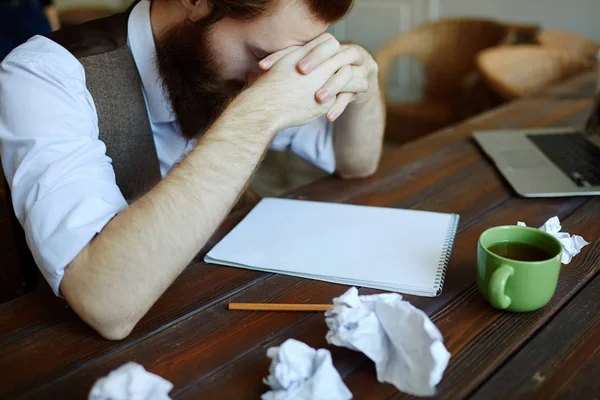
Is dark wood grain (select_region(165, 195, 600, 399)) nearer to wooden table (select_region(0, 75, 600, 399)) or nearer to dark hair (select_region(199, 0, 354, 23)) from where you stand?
Result: wooden table (select_region(0, 75, 600, 399))

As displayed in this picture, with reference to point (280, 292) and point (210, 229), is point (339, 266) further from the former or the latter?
point (210, 229)

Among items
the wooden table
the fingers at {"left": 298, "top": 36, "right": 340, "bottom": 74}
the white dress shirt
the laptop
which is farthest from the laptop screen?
the white dress shirt

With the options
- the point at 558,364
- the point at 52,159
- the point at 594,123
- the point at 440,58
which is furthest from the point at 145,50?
the point at 440,58

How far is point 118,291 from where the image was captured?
30.5 inches

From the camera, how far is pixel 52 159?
84 cm

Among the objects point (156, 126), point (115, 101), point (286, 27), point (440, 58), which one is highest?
point (286, 27)

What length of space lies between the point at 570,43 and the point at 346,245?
74.1 inches

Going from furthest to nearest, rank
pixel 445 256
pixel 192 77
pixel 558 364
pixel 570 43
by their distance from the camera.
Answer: pixel 570 43, pixel 192 77, pixel 445 256, pixel 558 364

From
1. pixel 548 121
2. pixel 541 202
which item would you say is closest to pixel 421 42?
pixel 548 121

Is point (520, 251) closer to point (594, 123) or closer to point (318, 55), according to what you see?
point (318, 55)

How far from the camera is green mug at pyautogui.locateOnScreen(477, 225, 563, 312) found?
2.45 ft

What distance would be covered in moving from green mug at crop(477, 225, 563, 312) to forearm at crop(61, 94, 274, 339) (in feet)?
1.21

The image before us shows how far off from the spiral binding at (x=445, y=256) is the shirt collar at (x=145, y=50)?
60 cm

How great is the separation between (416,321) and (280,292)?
0.77 ft
